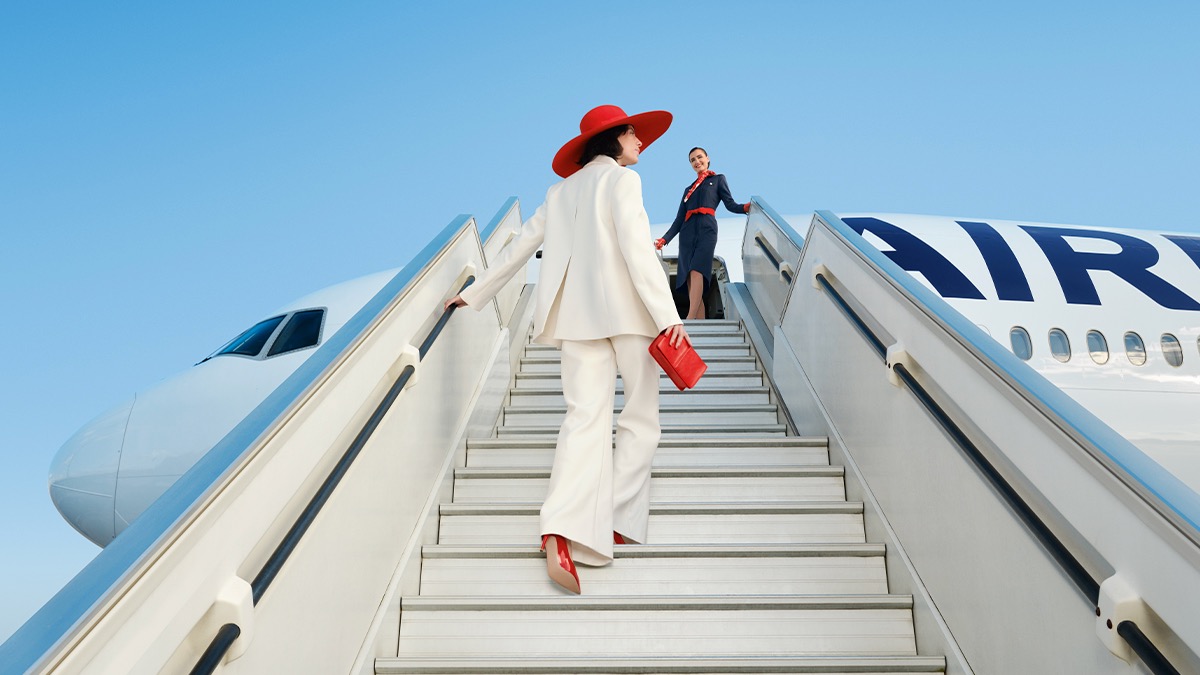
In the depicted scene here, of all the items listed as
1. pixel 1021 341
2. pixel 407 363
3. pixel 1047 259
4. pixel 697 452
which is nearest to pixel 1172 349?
pixel 1047 259

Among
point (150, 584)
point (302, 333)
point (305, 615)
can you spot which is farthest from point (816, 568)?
point (302, 333)

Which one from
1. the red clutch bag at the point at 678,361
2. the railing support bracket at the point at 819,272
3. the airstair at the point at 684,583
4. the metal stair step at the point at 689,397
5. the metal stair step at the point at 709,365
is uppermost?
the railing support bracket at the point at 819,272

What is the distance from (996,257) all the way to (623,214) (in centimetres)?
543

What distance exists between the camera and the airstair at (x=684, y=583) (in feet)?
8.42

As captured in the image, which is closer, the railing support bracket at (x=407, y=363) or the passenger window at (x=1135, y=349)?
the railing support bracket at (x=407, y=363)

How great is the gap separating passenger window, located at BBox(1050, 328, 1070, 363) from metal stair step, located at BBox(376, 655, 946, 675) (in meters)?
5.24

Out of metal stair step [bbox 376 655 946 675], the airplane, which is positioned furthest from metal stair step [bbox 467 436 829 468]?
the airplane

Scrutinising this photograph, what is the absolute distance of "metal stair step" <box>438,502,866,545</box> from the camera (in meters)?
3.21

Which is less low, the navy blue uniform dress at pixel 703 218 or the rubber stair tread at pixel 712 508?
the navy blue uniform dress at pixel 703 218

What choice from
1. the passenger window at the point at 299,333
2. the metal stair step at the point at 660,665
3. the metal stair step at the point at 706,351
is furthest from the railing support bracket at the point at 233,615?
the passenger window at the point at 299,333

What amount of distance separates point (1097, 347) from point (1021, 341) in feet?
2.10

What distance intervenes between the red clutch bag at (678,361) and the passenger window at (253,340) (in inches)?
147

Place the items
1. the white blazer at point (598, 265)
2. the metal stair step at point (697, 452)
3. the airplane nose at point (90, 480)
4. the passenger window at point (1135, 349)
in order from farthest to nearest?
the passenger window at point (1135, 349)
the airplane nose at point (90, 480)
the metal stair step at point (697, 452)
the white blazer at point (598, 265)

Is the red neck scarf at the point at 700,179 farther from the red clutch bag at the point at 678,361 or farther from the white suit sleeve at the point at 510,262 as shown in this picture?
the red clutch bag at the point at 678,361
